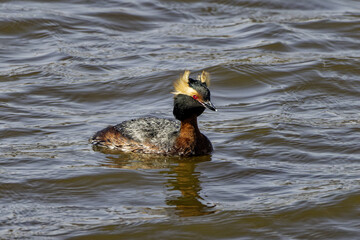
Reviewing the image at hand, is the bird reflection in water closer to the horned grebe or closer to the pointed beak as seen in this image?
the horned grebe

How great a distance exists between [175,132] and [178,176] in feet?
3.52

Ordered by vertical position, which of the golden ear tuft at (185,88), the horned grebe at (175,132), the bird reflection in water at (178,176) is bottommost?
the bird reflection in water at (178,176)

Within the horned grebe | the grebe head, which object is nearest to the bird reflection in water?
the horned grebe

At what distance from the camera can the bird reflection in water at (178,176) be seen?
27.9 feet

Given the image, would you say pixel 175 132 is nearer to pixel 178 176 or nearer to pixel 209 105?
pixel 209 105

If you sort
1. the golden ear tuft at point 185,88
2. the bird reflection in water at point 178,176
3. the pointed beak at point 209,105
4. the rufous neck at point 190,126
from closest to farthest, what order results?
the bird reflection in water at point 178,176 < the pointed beak at point 209,105 < the golden ear tuft at point 185,88 < the rufous neck at point 190,126

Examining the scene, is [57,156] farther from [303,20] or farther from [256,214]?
[303,20]

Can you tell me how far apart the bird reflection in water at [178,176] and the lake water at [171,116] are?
0.03 m

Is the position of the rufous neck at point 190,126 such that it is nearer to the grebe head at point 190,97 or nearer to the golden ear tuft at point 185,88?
the grebe head at point 190,97

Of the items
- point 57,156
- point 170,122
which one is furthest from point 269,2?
point 57,156

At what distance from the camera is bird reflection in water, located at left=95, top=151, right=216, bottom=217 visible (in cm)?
850

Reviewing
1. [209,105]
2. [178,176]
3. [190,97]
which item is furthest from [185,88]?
[178,176]

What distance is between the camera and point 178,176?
9.70m

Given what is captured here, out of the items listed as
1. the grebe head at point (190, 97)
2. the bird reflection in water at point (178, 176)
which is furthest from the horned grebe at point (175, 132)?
the bird reflection in water at point (178, 176)
